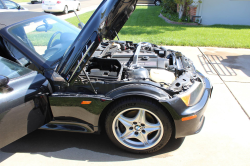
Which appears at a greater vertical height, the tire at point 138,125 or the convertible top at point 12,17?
the convertible top at point 12,17

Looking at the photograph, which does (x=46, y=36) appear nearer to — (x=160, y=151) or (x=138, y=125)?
(x=138, y=125)

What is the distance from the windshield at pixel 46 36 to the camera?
271 centimetres

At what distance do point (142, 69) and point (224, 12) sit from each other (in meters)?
10.5

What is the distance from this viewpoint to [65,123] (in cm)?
248

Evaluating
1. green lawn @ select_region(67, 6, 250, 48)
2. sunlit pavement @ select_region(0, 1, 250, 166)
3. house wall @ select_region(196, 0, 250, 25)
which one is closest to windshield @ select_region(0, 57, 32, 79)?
sunlit pavement @ select_region(0, 1, 250, 166)

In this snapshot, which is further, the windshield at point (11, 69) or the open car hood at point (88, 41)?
the windshield at point (11, 69)

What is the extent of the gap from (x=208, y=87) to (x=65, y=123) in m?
2.04

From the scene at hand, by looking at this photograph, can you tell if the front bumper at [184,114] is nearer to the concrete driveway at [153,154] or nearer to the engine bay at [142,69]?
the engine bay at [142,69]

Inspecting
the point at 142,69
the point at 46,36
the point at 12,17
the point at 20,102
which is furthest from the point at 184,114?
the point at 12,17

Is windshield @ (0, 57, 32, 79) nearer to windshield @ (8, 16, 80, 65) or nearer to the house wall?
windshield @ (8, 16, 80, 65)

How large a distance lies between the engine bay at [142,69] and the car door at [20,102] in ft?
1.81

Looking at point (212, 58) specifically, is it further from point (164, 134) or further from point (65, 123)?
point (65, 123)

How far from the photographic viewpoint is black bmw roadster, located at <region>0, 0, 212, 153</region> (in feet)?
6.97

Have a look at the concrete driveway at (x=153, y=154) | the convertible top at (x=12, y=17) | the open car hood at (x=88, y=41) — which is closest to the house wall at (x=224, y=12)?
the concrete driveway at (x=153, y=154)
